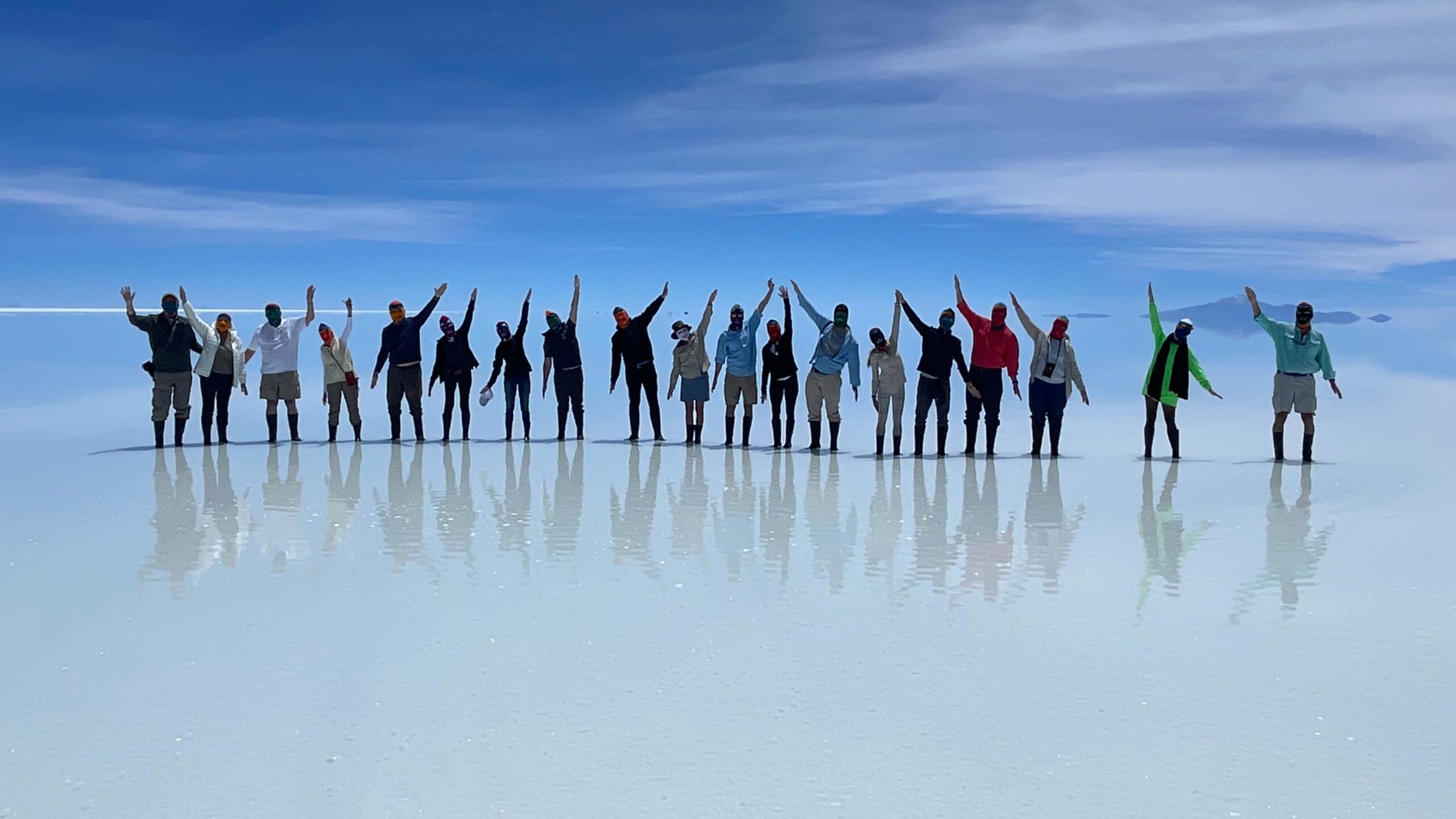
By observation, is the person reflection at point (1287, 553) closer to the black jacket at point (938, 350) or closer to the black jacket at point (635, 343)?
the black jacket at point (938, 350)

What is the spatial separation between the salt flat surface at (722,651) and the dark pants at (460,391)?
421 cm

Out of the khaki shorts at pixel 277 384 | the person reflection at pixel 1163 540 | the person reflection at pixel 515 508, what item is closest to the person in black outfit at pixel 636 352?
the person reflection at pixel 515 508

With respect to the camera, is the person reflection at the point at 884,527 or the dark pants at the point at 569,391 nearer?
the person reflection at the point at 884,527

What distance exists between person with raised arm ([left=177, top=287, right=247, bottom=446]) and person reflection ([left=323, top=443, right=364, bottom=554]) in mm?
1754

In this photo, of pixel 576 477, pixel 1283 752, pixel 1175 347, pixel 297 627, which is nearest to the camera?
pixel 1283 752

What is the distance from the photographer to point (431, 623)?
8.07m

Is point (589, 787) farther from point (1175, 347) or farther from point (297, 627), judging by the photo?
point (1175, 347)

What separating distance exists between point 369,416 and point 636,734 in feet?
66.1

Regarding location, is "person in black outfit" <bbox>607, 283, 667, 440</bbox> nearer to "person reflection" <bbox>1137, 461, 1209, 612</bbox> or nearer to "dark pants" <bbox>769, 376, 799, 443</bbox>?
"dark pants" <bbox>769, 376, 799, 443</bbox>

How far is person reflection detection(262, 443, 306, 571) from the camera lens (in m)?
10.4

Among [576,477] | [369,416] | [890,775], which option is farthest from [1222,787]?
[369,416]

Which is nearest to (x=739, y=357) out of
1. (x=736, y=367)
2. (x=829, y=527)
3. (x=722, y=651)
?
(x=736, y=367)

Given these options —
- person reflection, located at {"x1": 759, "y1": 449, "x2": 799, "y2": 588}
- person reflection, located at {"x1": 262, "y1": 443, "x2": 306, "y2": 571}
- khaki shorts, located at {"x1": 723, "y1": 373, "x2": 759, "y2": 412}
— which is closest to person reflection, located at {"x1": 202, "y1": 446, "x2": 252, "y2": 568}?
person reflection, located at {"x1": 262, "y1": 443, "x2": 306, "y2": 571}

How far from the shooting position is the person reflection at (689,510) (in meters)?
10.7
